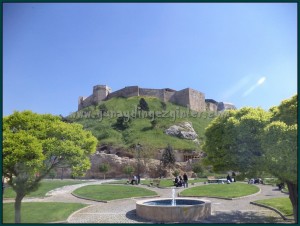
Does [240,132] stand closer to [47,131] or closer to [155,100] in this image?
[47,131]

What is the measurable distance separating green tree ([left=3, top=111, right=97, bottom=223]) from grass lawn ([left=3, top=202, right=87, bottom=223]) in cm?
114

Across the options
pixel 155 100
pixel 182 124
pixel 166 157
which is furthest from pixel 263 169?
pixel 155 100

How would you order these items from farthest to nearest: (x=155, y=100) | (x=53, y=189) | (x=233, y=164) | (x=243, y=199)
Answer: (x=155, y=100)
(x=53, y=189)
(x=243, y=199)
(x=233, y=164)

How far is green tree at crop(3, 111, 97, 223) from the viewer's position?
490 inches

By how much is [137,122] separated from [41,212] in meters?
51.0

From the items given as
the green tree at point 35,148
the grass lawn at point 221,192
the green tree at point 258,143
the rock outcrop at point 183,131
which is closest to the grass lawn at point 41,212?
the green tree at point 35,148

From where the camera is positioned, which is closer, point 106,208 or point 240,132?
point 240,132

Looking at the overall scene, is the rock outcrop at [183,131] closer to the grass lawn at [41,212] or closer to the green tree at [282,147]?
the grass lawn at [41,212]

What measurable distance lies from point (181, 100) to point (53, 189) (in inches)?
2313

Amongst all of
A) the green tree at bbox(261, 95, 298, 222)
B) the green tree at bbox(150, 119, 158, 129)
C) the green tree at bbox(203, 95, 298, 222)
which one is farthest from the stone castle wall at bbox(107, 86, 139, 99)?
the green tree at bbox(261, 95, 298, 222)

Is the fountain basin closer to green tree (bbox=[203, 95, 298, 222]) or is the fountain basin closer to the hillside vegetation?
green tree (bbox=[203, 95, 298, 222])

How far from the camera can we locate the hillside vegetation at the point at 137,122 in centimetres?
5623

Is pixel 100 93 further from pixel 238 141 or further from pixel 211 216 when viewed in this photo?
pixel 238 141

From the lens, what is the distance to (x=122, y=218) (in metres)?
15.6
